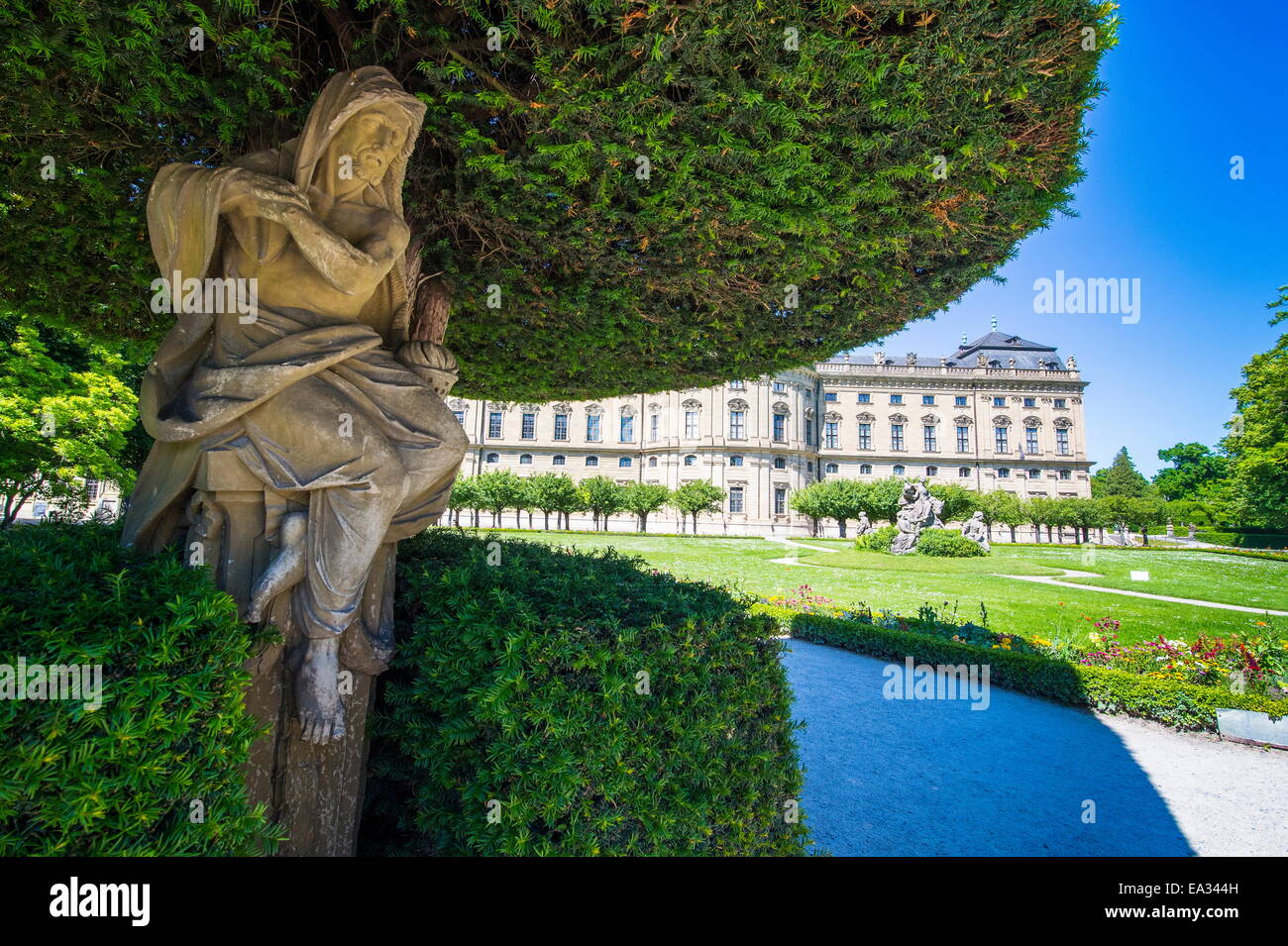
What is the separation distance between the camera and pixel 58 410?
1125cm

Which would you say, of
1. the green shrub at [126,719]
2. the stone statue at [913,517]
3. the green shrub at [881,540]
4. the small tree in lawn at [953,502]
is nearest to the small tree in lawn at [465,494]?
the green shrub at [881,540]

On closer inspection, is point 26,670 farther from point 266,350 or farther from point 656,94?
point 656,94

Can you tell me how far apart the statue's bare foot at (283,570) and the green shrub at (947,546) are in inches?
1120

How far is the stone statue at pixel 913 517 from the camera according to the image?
2869 centimetres

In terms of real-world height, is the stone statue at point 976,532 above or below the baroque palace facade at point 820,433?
below

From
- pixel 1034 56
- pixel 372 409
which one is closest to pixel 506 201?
pixel 372 409

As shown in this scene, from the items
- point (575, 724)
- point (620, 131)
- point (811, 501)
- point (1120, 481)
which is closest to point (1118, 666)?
point (575, 724)

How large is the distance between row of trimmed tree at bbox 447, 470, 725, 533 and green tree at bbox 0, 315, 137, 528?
2510 centimetres

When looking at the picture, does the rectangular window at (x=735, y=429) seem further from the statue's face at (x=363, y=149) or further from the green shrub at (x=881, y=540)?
the statue's face at (x=363, y=149)

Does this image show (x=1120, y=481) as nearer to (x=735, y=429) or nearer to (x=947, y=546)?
(x=735, y=429)

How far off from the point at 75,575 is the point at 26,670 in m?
0.65

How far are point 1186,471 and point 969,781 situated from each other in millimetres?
84622

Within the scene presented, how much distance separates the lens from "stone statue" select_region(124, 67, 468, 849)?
2.52 metres
